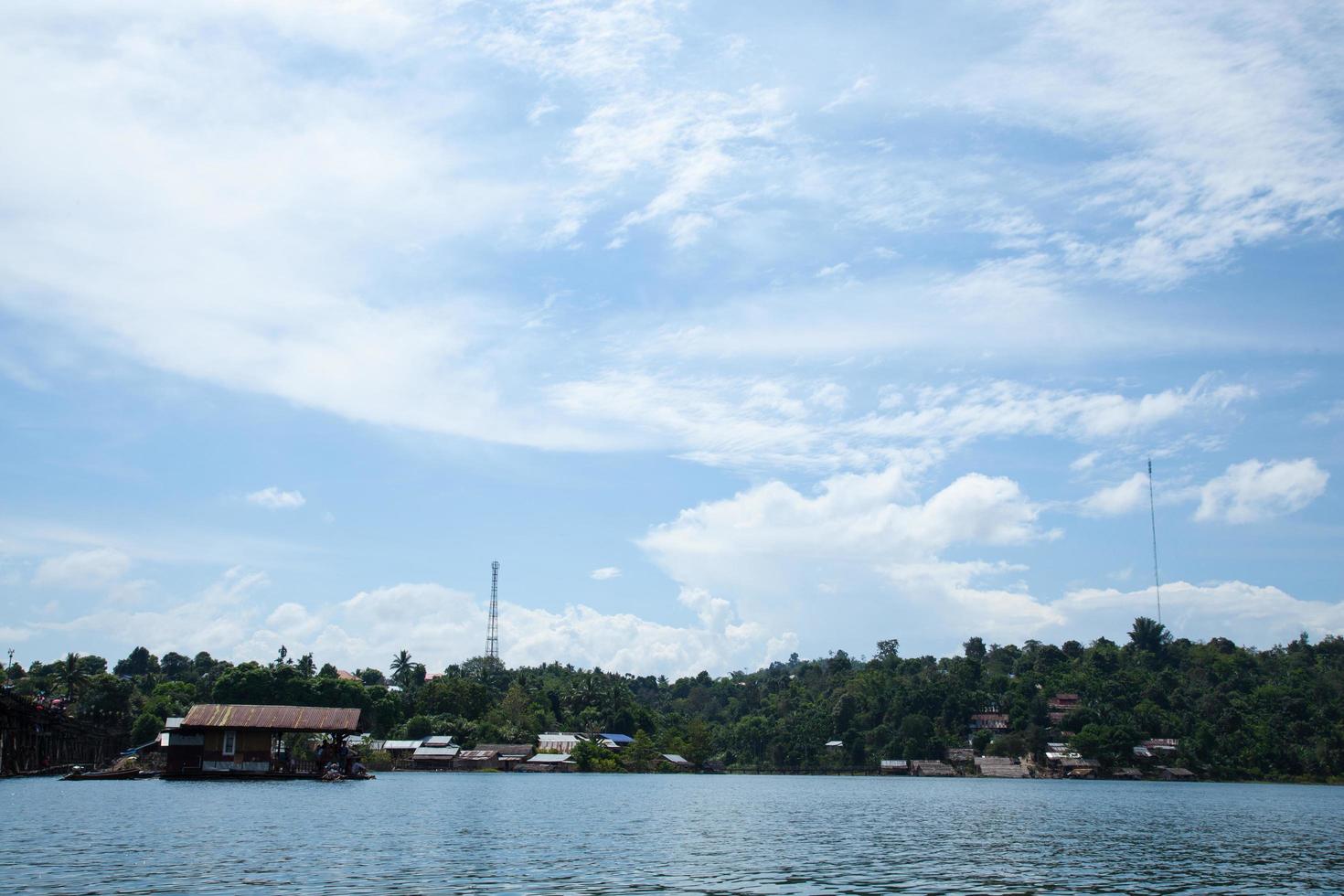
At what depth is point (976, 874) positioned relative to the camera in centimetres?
3741

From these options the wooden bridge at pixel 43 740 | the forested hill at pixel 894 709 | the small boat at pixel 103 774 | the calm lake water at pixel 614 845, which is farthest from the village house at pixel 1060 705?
the wooden bridge at pixel 43 740

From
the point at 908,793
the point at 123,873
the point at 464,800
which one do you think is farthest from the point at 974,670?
the point at 123,873

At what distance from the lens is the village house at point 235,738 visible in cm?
9231

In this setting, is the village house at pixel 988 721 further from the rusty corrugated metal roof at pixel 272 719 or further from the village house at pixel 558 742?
the rusty corrugated metal roof at pixel 272 719

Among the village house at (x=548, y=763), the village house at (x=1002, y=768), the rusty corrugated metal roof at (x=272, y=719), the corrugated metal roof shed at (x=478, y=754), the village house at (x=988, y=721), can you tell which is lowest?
the village house at (x=1002, y=768)

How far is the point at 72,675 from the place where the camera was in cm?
13825

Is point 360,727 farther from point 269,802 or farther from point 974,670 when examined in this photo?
point 974,670

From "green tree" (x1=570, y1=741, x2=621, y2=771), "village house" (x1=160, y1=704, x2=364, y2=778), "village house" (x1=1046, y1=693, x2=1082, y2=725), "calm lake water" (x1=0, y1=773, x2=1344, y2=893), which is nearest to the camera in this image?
"calm lake water" (x1=0, y1=773, x2=1344, y2=893)

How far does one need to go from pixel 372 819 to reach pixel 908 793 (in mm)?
68459

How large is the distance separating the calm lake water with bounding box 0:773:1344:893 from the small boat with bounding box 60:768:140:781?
6.00 meters

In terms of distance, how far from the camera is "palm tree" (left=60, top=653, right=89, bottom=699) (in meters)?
138

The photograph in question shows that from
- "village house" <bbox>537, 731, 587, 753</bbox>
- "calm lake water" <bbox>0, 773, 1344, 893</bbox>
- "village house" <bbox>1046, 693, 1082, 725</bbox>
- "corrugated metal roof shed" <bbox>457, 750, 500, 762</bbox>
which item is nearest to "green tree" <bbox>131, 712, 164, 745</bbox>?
"corrugated metal roof shed" <bbox>457, 750, 500, 762</bbox>

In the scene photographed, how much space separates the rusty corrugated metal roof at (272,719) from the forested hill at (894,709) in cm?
4704

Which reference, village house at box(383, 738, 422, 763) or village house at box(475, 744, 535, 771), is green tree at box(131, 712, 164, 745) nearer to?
village house at box(383, 738, 422, 763)
